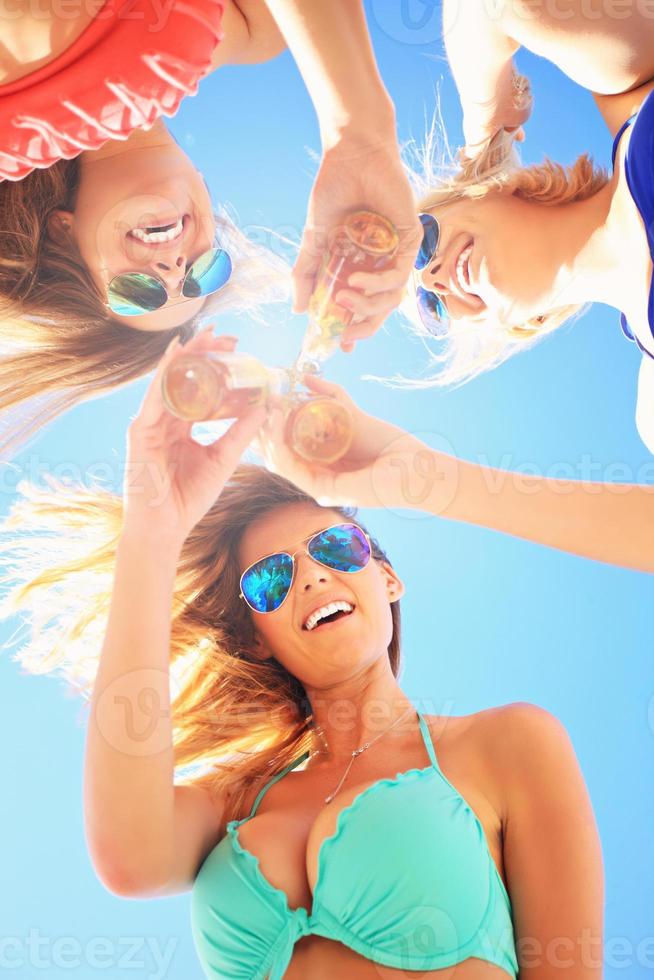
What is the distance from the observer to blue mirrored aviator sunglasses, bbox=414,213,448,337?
1.82 metres

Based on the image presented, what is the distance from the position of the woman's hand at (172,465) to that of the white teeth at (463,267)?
538 mm

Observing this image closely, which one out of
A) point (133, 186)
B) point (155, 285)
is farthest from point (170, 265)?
point (133, 186)

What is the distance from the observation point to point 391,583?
190cm

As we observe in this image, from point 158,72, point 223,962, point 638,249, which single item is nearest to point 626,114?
point 638,249

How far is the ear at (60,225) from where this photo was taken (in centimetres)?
172

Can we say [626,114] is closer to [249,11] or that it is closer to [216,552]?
[249,11]

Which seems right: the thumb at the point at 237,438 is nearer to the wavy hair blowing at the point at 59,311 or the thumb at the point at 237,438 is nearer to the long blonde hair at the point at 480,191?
the wavy hair blowing at the point at 59,311

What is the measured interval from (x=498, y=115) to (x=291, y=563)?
103cm

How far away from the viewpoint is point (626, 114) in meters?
1.61

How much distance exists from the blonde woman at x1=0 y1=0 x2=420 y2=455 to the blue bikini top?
37 cm

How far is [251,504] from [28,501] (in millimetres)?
504
